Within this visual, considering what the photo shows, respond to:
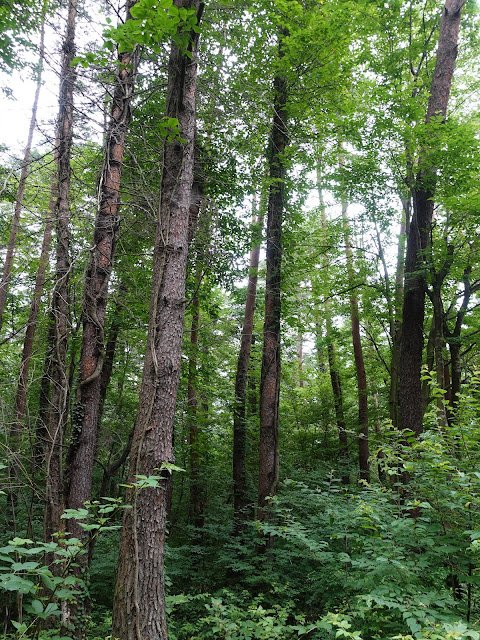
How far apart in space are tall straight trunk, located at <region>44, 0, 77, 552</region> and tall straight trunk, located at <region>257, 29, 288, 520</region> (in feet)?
11.4

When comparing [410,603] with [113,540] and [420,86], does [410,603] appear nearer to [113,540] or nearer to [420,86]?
[113,540]

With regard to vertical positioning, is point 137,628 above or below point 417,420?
below

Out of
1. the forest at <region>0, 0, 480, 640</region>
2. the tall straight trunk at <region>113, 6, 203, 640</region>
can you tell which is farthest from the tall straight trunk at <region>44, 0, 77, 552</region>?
the tall straight trunk at <region>113, 6, 203, 640</region>

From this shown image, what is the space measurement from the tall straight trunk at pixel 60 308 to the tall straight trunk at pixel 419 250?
5.53 m

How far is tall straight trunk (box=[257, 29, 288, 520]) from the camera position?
738cm

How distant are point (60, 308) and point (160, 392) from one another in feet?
8.37

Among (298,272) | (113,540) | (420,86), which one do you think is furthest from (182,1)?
(113,540)

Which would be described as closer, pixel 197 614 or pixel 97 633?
pixel 97 633

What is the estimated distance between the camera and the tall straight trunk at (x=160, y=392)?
9.57 feet

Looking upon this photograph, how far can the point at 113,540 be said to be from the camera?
8.98 m

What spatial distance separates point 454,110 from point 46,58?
1071cm

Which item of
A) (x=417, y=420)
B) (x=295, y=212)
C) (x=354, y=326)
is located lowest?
(x=417, y=420)

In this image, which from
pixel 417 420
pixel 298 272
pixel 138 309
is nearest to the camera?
pixel 417 420

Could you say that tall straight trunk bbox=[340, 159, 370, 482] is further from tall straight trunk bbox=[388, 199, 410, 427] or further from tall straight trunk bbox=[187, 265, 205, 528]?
tall straight trunk bbox=[187, 265, 205, 528]
